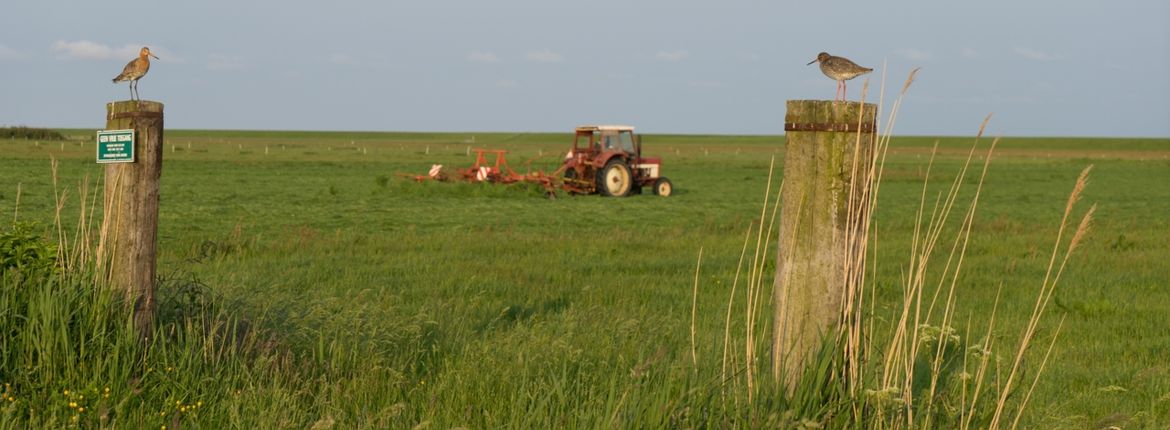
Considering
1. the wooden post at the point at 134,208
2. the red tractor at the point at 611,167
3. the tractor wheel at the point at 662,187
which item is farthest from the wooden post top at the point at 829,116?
the tractor wheel at the point at 662,187

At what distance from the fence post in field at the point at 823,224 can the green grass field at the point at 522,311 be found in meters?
0.27

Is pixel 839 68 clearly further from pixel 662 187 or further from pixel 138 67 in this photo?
pixel 662 187

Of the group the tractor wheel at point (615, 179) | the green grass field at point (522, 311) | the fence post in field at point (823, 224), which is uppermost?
the fence post in field at point (823, 224)

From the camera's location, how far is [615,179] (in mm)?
25922

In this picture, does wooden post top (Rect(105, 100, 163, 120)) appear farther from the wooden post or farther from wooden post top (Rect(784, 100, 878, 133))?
wooden post top (Rect(784, 100, 878, 133))

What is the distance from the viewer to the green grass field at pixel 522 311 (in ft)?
14.2

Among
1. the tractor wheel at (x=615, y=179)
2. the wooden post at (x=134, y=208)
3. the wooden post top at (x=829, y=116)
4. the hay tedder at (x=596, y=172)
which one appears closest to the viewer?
the wooden post top at (x=829, y=116)

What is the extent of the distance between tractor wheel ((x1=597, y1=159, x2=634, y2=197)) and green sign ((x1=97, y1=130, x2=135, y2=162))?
67.2ft

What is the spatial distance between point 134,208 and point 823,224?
3205 millimetres

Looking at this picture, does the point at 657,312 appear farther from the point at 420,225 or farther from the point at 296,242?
the point at 420,225

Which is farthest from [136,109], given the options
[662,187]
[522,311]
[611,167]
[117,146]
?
[662,187]

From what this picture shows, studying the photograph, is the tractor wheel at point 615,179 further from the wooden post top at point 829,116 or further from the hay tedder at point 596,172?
the wooden post top at point 829,116

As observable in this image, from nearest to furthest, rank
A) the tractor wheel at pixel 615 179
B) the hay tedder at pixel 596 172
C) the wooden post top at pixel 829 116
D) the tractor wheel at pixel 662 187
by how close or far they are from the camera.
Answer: the wooden post top at pixel 829 116 < the hay tedder at pixel 596 172 < the tractor wheel at pixel 615 179 < the tractor wheel at pixel 662 187

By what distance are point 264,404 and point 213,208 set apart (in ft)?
52.8
